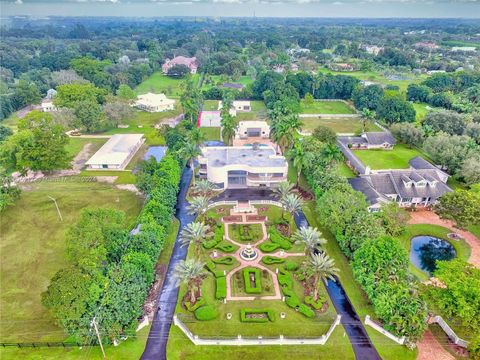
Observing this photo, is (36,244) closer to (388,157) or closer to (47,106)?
(47,106)

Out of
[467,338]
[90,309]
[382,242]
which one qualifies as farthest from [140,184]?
[467,338]

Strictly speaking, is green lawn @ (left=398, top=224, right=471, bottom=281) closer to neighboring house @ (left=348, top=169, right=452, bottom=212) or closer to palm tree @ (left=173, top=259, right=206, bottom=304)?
neighboring house @ (left=348, top=169, right=452, bottom=212)

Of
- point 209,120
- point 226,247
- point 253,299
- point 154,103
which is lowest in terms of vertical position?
point 253,299

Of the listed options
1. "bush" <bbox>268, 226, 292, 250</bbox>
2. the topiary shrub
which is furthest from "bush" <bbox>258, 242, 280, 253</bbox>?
the topiary shrub

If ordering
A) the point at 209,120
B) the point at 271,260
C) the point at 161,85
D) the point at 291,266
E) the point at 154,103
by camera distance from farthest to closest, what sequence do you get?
the point at 161,85, the point at 154,103, the point at 209,120, the point at 271,260, the point at 291,266

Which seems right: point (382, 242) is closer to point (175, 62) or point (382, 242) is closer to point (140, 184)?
point (140, 184)

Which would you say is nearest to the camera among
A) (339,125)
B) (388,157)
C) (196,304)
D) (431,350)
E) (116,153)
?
(431,350)

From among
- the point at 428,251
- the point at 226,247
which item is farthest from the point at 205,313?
the point at 428,251

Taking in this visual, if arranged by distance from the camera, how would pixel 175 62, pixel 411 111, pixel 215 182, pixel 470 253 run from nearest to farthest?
1. pixel 470 253
2. pixel 215 182
3. pixel 411 111
4. pixel 175 62
